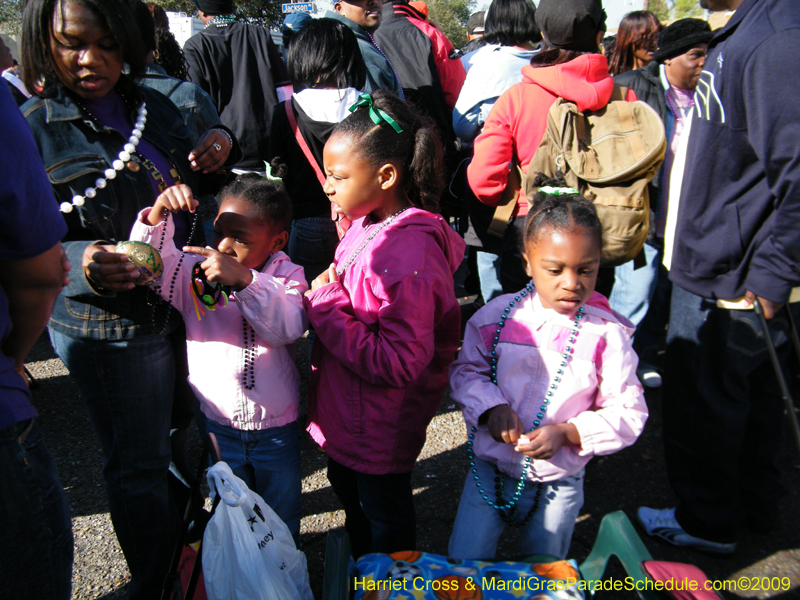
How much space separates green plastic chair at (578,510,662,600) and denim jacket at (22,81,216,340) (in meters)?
1.52

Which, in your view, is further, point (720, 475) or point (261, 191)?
point (720, 475)

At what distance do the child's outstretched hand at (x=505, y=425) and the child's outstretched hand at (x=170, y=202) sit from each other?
1.12 meters

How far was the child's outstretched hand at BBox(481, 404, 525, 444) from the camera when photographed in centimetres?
159

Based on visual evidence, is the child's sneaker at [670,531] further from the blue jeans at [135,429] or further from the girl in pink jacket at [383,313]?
the blue jeans at [135,429]

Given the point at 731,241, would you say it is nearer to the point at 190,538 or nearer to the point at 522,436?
the point at 522,436

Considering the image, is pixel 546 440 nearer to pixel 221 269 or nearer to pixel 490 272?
pixel 221 269

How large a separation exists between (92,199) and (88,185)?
4cm

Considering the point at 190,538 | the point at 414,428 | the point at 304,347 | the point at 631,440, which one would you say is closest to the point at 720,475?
the point at 631,440

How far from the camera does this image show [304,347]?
4.23m

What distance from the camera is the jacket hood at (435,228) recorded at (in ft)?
5.56

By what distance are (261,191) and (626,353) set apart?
51.7 inches

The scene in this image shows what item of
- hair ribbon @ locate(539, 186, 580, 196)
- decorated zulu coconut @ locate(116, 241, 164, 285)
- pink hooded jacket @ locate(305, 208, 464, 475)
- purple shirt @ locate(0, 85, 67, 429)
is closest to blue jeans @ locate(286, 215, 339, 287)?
pink hooded jacket @ locate(305, 208, 464, 475)

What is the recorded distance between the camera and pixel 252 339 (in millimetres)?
1834

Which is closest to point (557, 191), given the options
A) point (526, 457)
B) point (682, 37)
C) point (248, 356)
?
point (526, 457)
